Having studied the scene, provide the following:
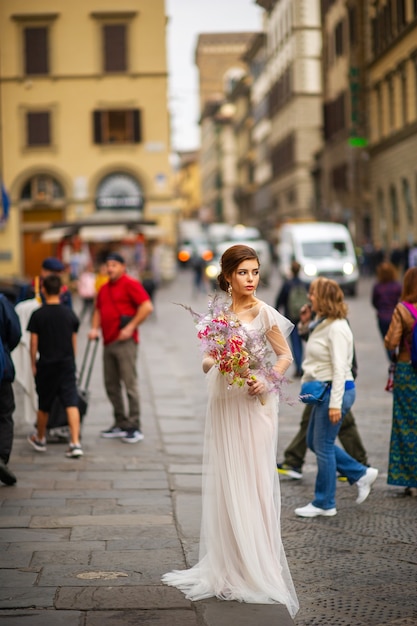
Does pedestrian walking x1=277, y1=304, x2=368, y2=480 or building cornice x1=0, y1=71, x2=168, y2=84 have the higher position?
building cornice x1=0, y1=71, x2=168, y2=84

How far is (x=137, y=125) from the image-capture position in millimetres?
49406

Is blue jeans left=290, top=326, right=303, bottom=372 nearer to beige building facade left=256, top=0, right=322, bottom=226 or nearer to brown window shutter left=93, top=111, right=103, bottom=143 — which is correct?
brown window shutter left=93, top=111, right=103, bottom=143

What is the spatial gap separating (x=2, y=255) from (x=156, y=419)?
36310mm

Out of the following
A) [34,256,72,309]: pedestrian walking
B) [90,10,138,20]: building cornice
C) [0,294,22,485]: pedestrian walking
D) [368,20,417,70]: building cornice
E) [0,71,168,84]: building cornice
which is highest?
[90,10,138,20]: building cornice

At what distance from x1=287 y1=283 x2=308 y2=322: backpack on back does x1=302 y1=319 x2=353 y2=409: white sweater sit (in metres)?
8.64

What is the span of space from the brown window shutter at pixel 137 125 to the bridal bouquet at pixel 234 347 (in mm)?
43907

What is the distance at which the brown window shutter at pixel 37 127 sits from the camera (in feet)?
161

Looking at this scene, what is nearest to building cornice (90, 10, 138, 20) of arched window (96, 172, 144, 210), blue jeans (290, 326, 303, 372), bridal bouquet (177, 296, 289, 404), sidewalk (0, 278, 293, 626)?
arched window (96, 172, 144, 210)

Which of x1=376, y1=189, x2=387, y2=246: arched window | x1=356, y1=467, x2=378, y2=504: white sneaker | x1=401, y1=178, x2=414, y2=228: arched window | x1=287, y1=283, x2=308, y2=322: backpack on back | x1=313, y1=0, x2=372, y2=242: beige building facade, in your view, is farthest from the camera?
x1=313, y1=0, x2=372, y2=242: beige building facade

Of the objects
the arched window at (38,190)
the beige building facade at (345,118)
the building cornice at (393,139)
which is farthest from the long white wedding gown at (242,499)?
the beige building facade at (345,118)

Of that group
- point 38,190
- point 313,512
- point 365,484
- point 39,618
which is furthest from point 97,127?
point 39,618

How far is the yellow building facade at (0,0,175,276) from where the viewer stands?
48.7 metres

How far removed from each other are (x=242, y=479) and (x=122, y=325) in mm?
5601

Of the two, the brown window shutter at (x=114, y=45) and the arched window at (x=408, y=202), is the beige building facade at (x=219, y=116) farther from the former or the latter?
the arched window at (x=408, y=202)
